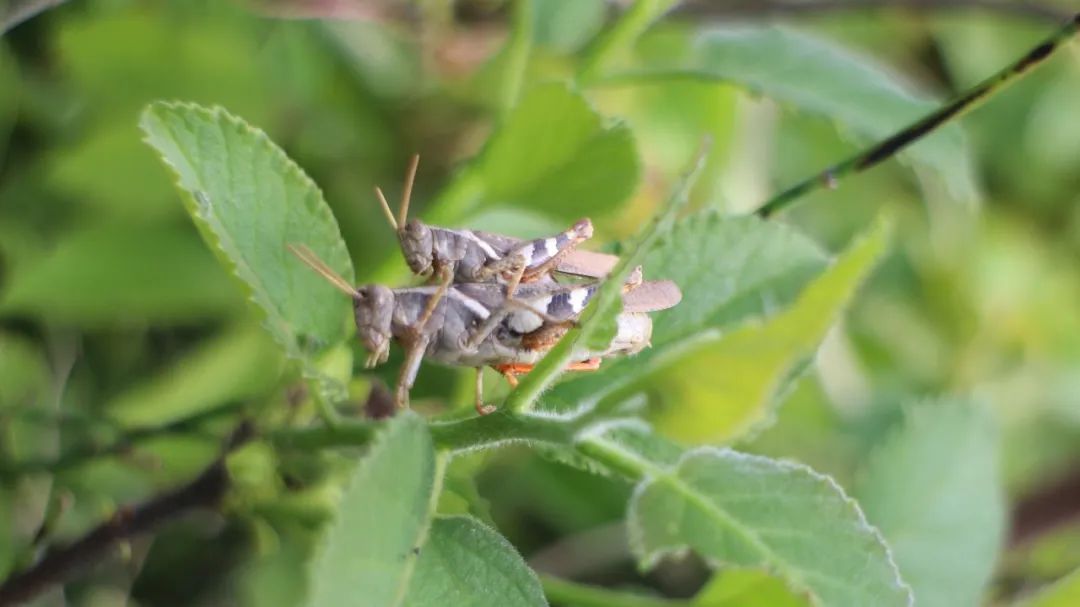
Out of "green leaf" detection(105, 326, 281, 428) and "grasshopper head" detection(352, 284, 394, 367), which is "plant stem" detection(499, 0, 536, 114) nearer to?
"grasshopper head" detection(352, 284, 394, 367)

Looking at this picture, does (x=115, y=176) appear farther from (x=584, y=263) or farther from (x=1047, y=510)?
(x=1047, y=510)

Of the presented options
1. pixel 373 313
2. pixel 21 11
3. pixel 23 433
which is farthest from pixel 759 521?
pixel 23 433

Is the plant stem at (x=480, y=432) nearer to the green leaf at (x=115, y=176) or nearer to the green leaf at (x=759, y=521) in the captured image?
the green leaf at (x=759, y=521)

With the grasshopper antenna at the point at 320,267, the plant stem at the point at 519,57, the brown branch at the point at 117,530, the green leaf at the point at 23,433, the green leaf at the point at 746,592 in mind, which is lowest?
the green leaf at the point at 23,433

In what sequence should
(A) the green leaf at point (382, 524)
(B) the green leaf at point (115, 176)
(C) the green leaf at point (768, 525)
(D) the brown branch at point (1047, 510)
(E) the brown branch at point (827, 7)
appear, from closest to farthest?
(A) the green leaf at point (382, 524)
(C) the green leaf at point (768, 525)
(B) the green leaf at point (115, 176)
(E) the brown branch at point (827, 7)
(D) the brown branch at point (1047, 510)

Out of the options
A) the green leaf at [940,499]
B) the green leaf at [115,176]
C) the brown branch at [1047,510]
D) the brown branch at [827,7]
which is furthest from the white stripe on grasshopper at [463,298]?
the brown branch at [1047,510]

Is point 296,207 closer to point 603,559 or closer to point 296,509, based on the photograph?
point 296,509

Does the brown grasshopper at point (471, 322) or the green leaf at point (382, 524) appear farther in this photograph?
the brown grasshopper at point (471, 322)
